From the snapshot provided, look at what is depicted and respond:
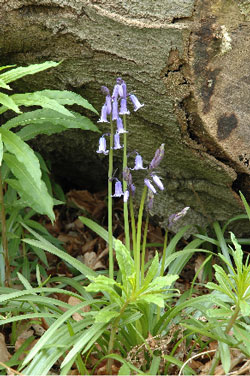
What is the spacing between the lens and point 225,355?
7.43ft

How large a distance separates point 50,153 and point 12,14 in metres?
1.44

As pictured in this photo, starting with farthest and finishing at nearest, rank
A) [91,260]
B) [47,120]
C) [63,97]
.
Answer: [91,260] < [47,120] < [63,97]

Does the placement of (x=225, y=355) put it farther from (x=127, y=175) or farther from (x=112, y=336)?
(x=127, y=175)

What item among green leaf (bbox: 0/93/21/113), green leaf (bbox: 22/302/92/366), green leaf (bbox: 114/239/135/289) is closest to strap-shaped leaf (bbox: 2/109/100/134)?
green leaf (bbox: 0/93/21/113)

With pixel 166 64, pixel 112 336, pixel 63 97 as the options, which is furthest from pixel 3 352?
pixel 166 64

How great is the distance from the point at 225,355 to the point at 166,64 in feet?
5.31

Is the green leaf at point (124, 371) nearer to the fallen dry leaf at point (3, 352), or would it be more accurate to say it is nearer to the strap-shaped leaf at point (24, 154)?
the fallen dry leaf at point (3, 352)

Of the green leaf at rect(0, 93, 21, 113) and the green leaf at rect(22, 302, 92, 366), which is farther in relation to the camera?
the green leaf at rect(0, 93, 21, 113)

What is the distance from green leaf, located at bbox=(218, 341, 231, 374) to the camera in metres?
→ 2.18

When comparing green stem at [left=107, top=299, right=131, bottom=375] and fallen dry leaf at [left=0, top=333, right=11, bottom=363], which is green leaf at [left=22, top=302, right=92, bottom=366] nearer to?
green stem at [left=107, top=299, right=131, bottom=375]

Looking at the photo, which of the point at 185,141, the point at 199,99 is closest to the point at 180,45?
the point at 199,99

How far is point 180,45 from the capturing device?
2721mm

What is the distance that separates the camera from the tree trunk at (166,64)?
2.72 metres

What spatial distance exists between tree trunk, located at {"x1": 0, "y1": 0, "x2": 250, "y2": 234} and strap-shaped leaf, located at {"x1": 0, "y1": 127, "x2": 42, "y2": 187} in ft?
2.39
